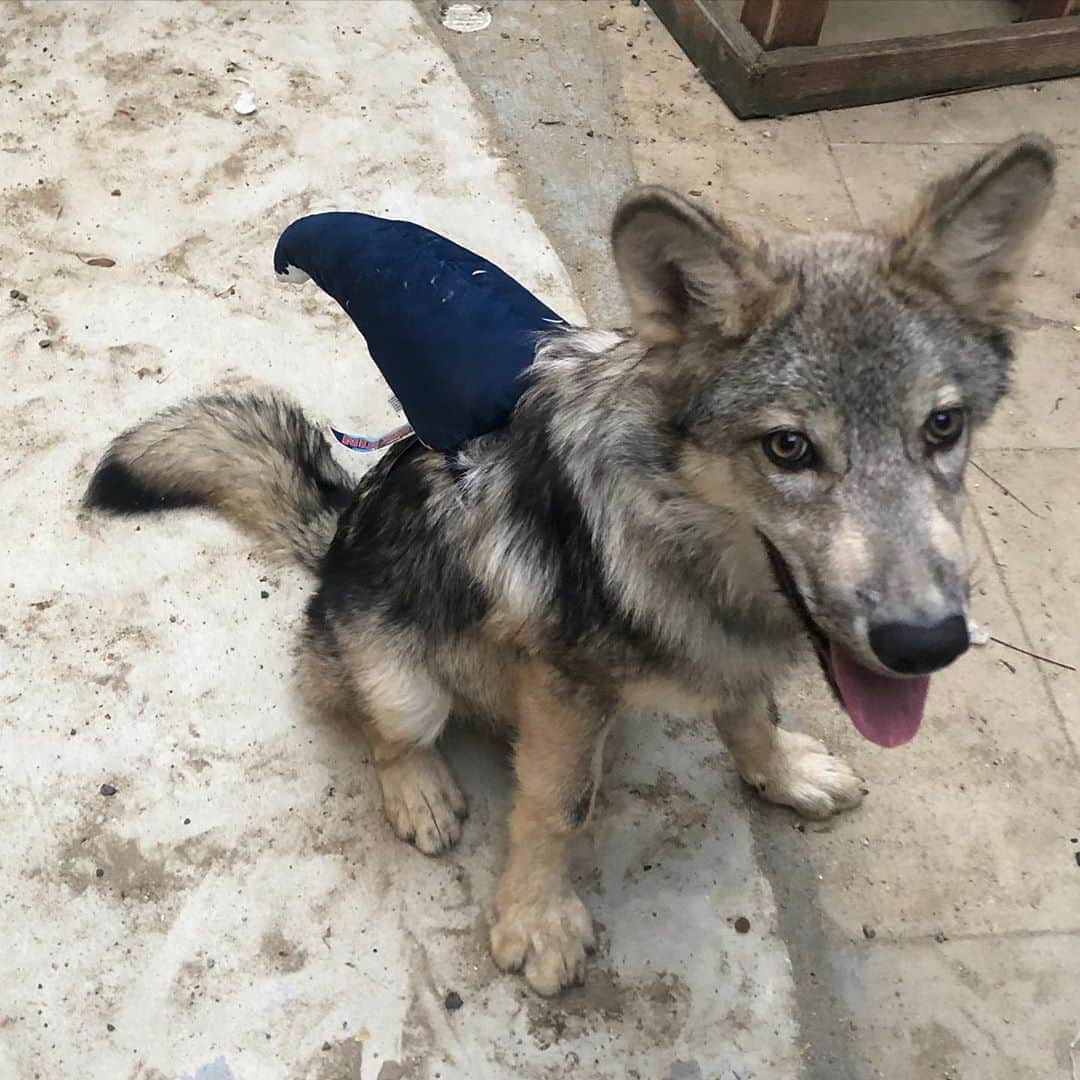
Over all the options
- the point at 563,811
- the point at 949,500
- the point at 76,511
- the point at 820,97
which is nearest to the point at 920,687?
the point at 949,500

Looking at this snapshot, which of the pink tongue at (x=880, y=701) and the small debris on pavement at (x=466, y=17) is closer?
the pink tongue at (x=880, y=701)

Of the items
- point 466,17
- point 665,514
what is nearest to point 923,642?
point 665,514

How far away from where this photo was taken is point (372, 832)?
9.47 ft

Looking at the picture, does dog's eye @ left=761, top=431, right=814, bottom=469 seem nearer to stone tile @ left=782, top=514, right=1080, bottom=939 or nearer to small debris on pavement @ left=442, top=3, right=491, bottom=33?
stone tile @ left=782, top=514, right=1080, bottom=939

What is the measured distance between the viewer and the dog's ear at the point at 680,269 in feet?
5.60

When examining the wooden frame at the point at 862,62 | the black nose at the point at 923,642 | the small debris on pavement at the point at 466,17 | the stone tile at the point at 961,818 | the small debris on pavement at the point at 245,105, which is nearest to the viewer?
the black nose at the point at 923,642

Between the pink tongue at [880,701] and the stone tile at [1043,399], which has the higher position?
the pink tongue at [880,701]

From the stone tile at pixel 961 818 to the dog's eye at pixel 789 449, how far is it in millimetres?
1520

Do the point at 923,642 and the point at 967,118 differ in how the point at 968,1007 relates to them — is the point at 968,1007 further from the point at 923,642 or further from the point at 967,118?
the point at 967,118

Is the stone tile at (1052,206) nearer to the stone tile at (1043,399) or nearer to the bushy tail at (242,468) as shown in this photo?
the stone tile at (1043,399)

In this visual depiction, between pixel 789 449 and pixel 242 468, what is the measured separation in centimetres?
198

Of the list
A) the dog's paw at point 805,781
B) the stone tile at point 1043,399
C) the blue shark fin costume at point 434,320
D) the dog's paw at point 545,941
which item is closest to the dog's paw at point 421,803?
the dog's paw at point 545,941

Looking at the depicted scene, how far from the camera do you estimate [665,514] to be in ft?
6.69

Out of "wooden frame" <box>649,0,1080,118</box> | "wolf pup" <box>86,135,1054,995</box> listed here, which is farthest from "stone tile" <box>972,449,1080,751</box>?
"wooden frame" <box>649,0,1080,118</box>
